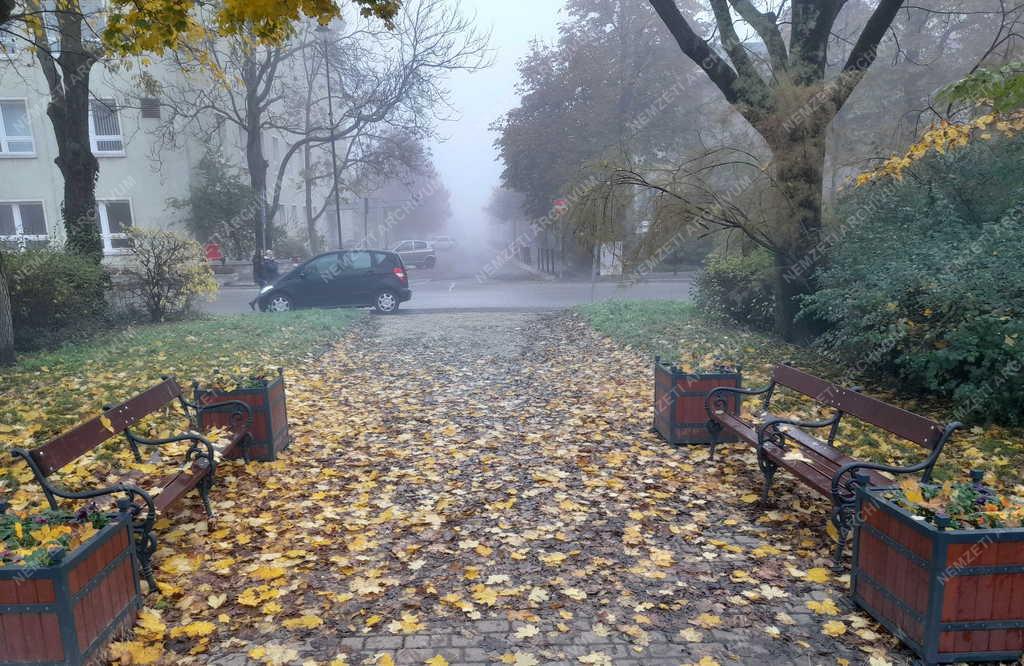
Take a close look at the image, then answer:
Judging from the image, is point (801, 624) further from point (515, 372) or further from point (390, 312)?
point (390, 312)

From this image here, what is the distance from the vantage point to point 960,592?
2.84 metres

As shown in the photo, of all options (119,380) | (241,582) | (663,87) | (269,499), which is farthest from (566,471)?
(663,87)

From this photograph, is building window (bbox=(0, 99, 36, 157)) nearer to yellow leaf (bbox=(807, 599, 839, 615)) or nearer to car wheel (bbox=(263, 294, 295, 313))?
car wheel (bbox=(263, 294, 295, 313))

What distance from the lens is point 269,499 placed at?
500 centimetres

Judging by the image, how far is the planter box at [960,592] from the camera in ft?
9.21

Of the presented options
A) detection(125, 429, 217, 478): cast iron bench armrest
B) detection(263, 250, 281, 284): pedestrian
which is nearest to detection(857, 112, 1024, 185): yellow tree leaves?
detection(125, 429, 217, 478): cast iron bench armrest

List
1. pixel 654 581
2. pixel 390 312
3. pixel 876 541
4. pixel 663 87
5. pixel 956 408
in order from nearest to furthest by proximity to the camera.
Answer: pixel 876 541, pixel 654 581, pixel 956 408, pixel 390 312, pixel 663 87

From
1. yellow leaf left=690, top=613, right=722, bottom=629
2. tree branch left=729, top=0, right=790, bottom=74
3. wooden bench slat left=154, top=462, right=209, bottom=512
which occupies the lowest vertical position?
yellow leaf left=690, top=613, right=722, bottom=629

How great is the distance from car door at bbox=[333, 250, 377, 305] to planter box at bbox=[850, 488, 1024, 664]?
49.7 feet

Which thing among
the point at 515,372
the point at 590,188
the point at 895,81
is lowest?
the point at 515,372

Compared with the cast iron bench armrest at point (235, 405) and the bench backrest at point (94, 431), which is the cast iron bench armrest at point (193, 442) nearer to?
the bench backrest at point (94, 431)

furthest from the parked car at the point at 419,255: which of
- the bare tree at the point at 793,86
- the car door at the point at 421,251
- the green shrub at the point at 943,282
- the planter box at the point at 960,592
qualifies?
the planter box at the point at 960,592

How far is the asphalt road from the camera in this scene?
1989 cm

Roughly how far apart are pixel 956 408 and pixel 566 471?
363 centimetres
